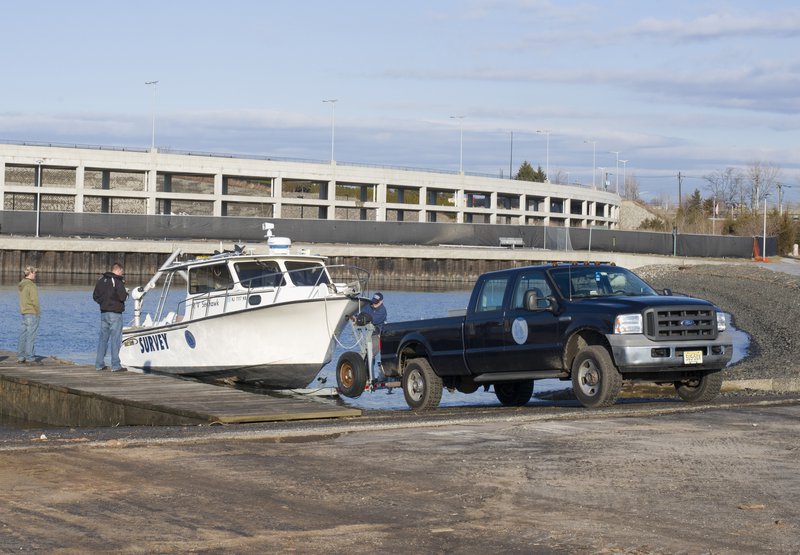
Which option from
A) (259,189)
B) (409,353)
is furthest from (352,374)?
(259,189)

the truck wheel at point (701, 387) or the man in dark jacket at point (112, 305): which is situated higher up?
the man in dark jacket at point (112, 305)

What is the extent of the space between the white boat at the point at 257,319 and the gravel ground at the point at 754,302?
824 cm

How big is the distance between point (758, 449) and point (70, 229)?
79.0 metres

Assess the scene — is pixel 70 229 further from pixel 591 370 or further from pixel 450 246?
pixel 591 370

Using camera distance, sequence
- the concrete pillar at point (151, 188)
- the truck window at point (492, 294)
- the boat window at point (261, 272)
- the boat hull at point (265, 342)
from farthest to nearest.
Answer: the concrete pillar at point (151, 188) < the boat window at point (261, 272) < the boat hull at point (265, 342) < the truck window at point (492, 294)

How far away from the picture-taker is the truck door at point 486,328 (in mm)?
17156

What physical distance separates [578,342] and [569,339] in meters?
0.16

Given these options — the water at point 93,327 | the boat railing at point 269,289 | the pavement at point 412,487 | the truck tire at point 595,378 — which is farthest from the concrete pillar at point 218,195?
the pavement at point 412,487

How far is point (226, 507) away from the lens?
8.90m

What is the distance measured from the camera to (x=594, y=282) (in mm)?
16953

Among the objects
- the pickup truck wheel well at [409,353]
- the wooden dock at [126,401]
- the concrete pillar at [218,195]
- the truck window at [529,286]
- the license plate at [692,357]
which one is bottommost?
the wooden dock at [126,401]

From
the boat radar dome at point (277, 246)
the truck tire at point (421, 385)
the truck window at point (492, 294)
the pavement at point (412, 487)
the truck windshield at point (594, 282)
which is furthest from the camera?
the boat radar dome at point (277, 246)

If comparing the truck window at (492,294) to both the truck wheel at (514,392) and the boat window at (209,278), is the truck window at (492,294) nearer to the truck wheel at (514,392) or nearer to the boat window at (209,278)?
the truck wheel at (514,392)

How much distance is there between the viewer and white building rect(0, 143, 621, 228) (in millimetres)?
97750
